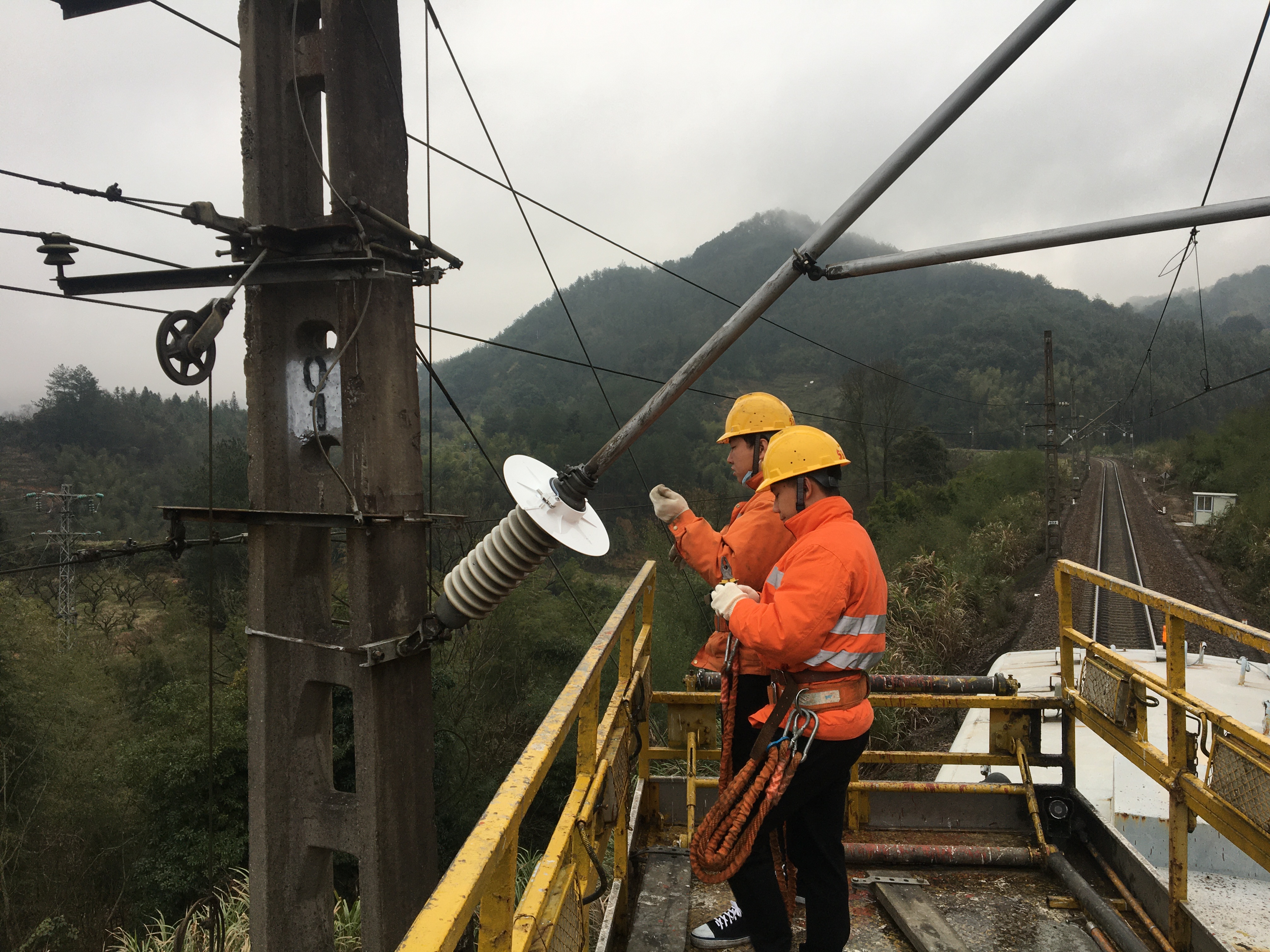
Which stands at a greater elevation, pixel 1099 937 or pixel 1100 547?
pixel 1099 937

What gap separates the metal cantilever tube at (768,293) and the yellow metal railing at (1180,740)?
77.3 inches

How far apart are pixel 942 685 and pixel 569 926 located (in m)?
2.60

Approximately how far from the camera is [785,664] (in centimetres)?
258

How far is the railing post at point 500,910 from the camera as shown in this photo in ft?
4.71

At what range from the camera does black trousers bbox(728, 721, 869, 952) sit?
8.63ft

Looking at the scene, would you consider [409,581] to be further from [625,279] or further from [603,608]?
[625,279]

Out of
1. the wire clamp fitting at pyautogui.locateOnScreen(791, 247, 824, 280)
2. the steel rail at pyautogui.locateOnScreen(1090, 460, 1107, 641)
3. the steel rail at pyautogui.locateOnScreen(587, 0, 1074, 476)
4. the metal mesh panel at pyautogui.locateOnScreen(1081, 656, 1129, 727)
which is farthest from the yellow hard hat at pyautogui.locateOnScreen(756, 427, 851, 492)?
the steel rail at pyautogui.locateOnScreen(1090, 460, 1107, 641)

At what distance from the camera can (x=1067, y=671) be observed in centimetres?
428

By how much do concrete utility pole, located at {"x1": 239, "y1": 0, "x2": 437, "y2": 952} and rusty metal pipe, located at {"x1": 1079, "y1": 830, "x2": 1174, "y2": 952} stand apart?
3.33 m

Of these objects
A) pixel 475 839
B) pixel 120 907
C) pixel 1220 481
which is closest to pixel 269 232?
pixel 475 839

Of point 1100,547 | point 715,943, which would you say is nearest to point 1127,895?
point 715,943

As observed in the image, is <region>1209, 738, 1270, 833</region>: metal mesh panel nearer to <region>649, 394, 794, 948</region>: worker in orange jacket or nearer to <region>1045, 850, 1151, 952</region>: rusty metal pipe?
<region>1045, 850, 1151, 952</region>: rusty metal pipe

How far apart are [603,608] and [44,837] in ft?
61.9

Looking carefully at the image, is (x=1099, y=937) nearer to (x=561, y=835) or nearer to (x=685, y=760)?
(x=685, y=760)
